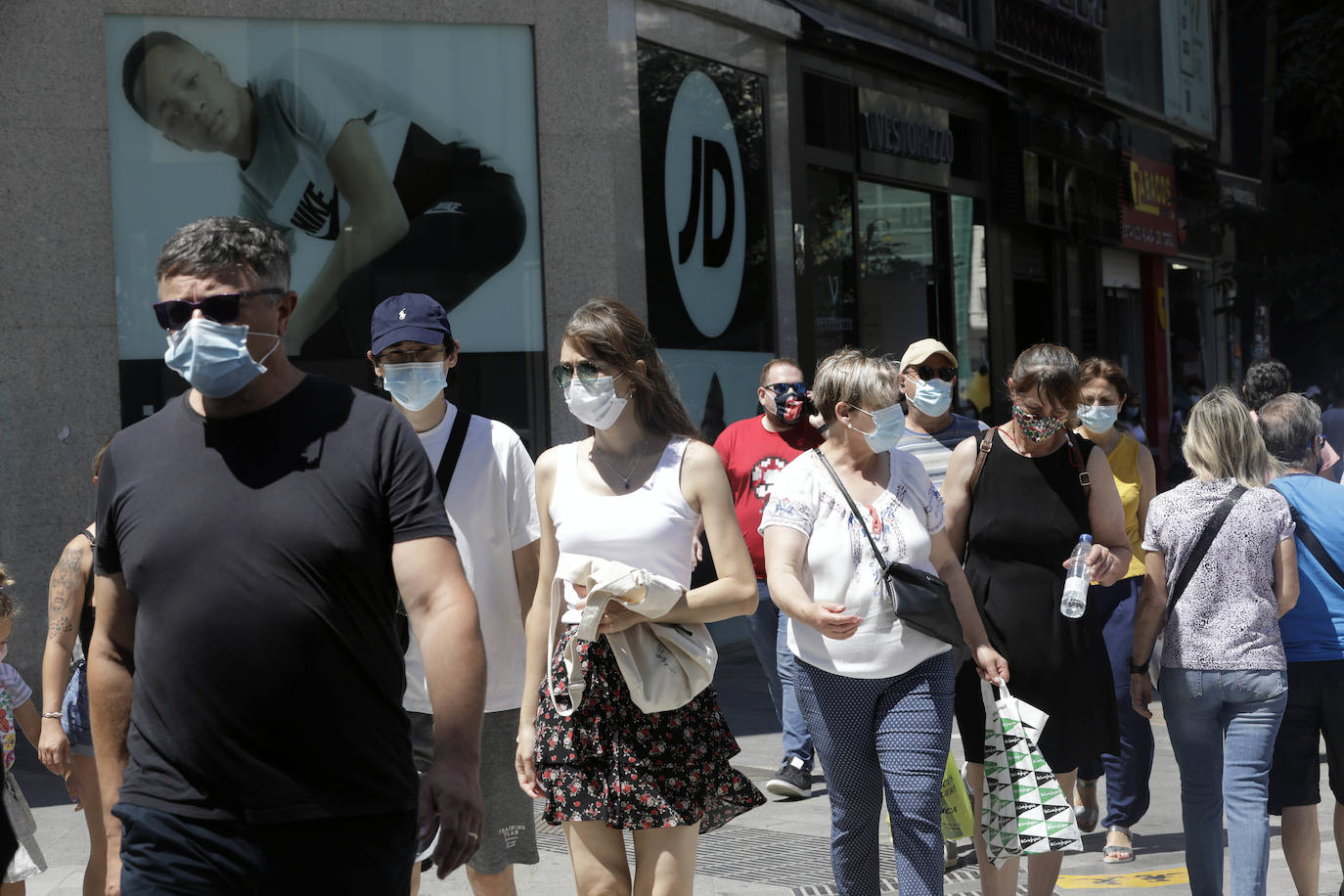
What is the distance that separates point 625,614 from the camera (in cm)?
421

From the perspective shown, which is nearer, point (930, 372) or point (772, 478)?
point (930, 372)

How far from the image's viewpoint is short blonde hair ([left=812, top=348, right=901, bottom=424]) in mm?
5008

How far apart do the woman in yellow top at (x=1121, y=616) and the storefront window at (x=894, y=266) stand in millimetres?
7855

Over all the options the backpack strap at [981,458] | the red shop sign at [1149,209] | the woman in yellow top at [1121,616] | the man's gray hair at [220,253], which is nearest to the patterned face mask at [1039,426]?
the backpack strap at [981,458]

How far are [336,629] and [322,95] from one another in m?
8.31

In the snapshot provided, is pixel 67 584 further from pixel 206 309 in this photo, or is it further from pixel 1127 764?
pixel 1127 764

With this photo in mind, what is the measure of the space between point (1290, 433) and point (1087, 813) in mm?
2103

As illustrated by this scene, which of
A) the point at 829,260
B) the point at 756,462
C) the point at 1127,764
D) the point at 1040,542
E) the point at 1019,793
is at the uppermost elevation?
the point at 829,260

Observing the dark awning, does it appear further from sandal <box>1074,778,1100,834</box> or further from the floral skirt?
the floral skirt

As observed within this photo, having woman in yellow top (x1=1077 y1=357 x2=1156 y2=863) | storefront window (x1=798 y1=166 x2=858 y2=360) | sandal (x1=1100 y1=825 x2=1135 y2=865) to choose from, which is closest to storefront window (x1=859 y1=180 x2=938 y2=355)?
storefront window (x1=798 y1=166 x2=858 y2=360)

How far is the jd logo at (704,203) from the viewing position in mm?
12312

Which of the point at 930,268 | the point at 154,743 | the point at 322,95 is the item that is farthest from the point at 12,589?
the point at 930,268

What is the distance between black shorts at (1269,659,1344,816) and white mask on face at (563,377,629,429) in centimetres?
263

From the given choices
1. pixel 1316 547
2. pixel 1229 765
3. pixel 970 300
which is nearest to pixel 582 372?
pixel 1229 765
